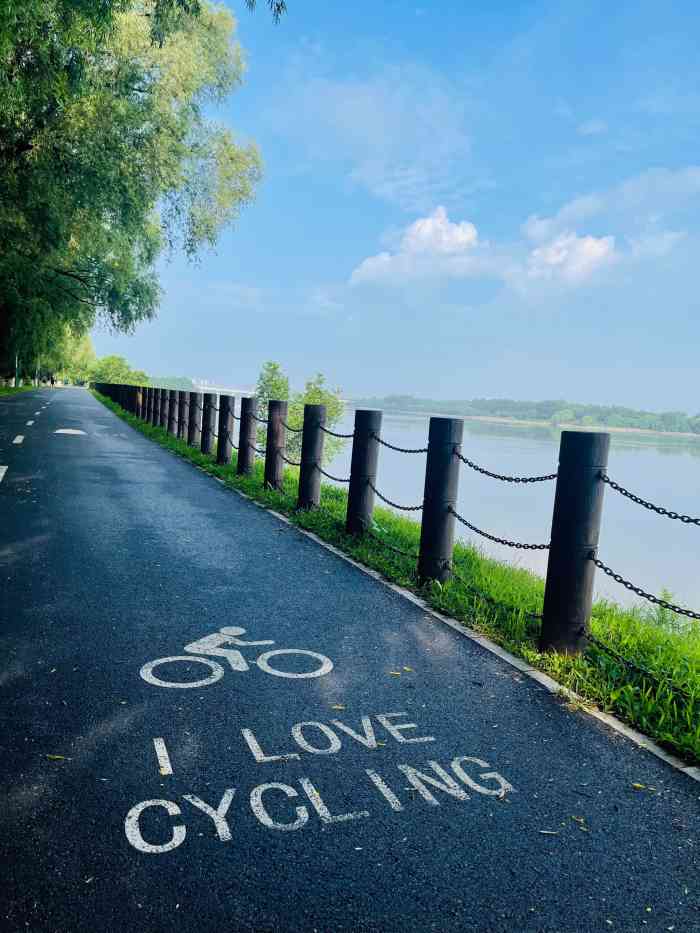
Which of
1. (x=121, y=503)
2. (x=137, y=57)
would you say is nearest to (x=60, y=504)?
(x=121, y=503)

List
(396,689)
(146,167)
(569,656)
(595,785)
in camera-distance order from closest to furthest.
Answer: (595,785)
(396,689)
(569,656)
(146,167)

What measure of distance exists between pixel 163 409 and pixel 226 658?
67.4ft

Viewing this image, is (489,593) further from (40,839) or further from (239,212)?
(239,212)

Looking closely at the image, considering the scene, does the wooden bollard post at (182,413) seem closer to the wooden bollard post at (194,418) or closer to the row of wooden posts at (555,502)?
the wooden bollard post at (194,418)

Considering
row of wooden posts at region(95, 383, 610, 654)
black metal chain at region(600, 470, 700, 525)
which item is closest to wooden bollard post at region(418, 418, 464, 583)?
row of wooden posts at region(95, 383, 610, 654)

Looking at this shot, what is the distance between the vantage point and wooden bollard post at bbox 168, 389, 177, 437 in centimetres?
2184

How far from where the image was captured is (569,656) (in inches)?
184

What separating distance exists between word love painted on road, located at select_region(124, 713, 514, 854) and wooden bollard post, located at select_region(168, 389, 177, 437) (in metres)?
18.9

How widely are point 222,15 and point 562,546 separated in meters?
25.9

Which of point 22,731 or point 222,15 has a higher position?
point 222,15

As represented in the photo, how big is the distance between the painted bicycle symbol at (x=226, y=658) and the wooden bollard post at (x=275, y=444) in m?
6.66

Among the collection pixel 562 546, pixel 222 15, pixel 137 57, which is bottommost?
pixel 562 546

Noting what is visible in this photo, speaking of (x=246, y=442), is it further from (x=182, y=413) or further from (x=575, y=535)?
(x=575, y=535)

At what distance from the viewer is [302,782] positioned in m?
3.00
